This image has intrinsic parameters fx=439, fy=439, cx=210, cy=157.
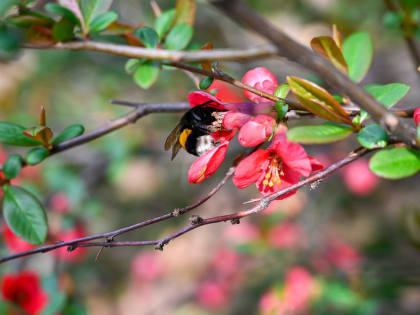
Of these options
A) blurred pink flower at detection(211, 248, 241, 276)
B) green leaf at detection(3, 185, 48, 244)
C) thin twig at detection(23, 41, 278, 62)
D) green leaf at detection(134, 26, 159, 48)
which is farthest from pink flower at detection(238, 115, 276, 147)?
blurred pink flower at detection(211, 248, 241, 276)

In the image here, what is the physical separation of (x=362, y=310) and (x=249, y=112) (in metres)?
1.23

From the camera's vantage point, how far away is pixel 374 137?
51 centimetres

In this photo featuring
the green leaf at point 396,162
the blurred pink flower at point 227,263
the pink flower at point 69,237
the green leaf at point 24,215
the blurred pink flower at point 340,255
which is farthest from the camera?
the blurred pink flower at point 227,263

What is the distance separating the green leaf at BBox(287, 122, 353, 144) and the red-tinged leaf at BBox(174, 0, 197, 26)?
1.45 feet

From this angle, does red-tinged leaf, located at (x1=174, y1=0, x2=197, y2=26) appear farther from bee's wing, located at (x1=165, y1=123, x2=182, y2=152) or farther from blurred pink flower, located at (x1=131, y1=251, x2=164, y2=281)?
blurred pink flower, located at (x1=131, y1=251, x2=164, y2=281)

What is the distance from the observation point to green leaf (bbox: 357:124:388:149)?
508mm

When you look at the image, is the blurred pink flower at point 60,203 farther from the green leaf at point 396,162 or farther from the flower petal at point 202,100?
the green leaf at point 396,162

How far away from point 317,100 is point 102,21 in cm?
40

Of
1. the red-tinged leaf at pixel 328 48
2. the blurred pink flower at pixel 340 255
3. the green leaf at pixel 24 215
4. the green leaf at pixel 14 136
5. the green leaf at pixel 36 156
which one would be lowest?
the blurred pink flower at pixel 340 255

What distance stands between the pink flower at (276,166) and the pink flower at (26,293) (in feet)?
2.75

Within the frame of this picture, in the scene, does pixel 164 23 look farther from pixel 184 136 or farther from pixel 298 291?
pixel 298 291

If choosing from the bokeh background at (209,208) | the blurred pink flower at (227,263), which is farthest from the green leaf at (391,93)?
the blurred pink flower at (227,263)

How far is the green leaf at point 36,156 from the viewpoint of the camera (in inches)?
27.5

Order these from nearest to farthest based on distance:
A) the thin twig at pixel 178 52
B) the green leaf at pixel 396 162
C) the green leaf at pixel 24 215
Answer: the thin twig at pixel 178 52 < the green leaf at pixel 396 162 < the green leaf at pixel 24 215
